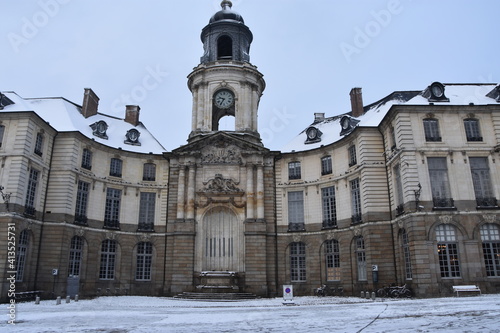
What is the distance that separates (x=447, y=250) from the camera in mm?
23797

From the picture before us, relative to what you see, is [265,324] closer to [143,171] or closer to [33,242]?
[33,242]

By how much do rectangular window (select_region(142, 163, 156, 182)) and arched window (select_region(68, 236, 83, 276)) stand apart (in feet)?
23.0

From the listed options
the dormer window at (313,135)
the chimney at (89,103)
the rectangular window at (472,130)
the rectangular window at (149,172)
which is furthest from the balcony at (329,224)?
the chimney at (89,103)

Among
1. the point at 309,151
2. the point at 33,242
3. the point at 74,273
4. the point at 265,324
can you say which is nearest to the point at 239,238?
the point at 309,151

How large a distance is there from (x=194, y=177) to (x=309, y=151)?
9.38 metres

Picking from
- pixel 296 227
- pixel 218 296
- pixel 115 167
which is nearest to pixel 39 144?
pixel 115 167

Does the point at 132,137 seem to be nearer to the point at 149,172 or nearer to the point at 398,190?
the point at 149,172

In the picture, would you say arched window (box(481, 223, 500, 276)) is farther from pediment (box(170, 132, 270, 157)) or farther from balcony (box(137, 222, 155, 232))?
balcony (box(137, 222, 155, 232))

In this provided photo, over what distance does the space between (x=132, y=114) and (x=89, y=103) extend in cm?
421

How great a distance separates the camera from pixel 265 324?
12.2 metres

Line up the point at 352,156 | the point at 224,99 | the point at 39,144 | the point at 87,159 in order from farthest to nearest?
1. the point at 224,99
2. the point at 87,159
3. the point at 352,156
4. the point at 39,144

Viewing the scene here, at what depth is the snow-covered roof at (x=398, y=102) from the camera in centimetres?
2728

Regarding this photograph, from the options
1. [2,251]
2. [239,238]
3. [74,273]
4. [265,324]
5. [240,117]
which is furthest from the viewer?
[240,117]

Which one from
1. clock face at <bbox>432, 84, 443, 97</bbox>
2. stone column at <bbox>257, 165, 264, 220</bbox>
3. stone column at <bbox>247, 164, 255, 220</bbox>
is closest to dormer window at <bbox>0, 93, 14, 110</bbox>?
stone column at <bbox>247, 164, 255, 220</bbox>
